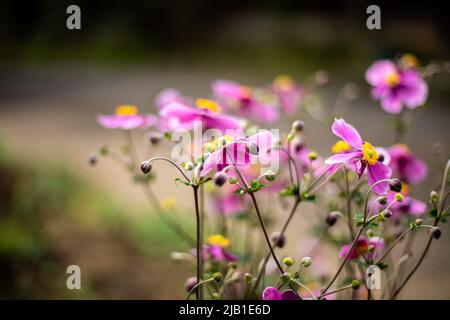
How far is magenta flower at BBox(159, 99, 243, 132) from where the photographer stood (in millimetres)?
743

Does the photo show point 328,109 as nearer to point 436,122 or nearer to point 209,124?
point 436,122

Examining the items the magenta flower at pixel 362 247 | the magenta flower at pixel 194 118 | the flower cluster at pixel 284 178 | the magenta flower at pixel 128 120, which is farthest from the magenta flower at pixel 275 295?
the magenta flower at pixel 128 120

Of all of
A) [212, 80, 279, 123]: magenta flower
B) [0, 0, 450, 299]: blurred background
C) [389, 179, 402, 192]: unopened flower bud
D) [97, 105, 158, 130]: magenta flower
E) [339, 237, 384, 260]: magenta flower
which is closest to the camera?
[389, 179, 402, 192]: unopened flower bud

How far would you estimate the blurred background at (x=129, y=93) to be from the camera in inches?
65.0

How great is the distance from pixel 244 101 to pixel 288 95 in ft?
0.46

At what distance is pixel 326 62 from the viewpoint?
484 centimetres

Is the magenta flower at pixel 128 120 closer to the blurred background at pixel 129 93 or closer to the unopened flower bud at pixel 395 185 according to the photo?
the unopened flower bud at pixel 395 185

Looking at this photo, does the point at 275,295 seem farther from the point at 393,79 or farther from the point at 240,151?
the point at 393,79

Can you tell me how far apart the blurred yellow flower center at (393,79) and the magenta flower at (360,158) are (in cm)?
34

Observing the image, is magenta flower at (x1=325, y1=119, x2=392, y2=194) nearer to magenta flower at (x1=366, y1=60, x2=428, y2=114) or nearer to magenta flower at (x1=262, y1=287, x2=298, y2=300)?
magenta flower at (x1=262, y1=287, x2=298, y2=300)

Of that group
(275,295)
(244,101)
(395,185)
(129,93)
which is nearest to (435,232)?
(395,185)

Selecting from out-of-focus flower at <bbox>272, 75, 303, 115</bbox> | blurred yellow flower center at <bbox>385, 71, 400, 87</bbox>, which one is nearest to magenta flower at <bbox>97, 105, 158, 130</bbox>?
out-of-focus flower at <bbox>272, 75, 303, 115</bbox>

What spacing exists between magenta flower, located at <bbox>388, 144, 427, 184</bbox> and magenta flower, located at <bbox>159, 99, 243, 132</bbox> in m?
0.29

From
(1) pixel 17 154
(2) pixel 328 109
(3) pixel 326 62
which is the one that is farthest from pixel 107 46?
(1) pixel 17 154
